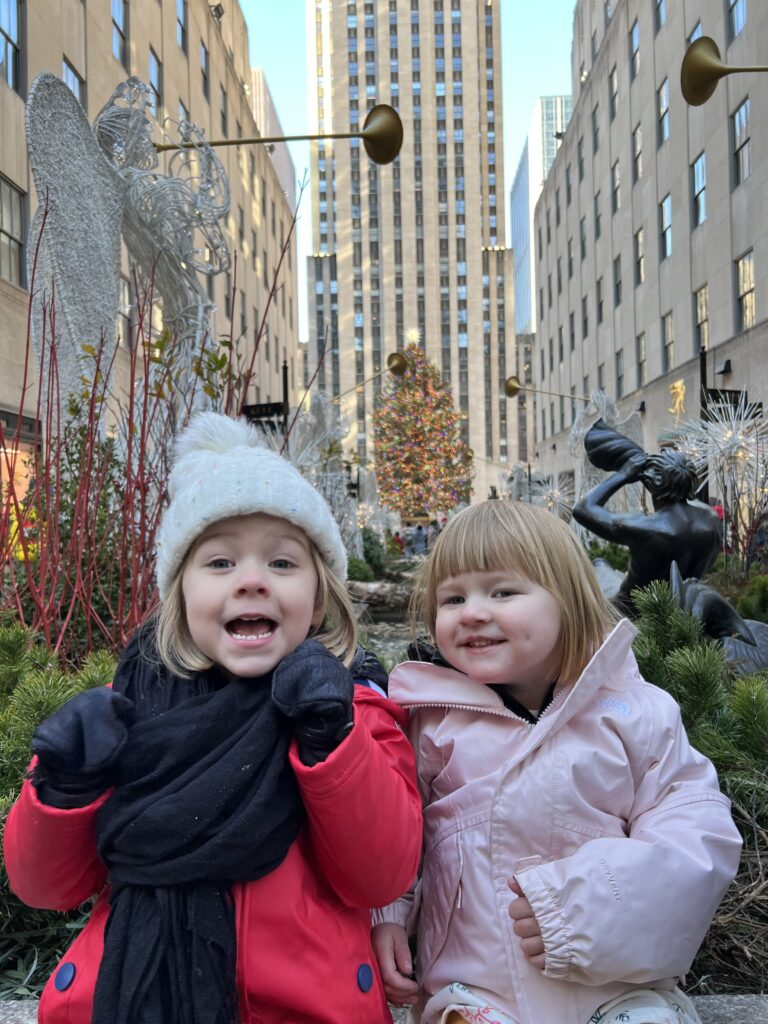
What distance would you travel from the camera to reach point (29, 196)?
15148mm

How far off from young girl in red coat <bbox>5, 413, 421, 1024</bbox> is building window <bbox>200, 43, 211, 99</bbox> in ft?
104

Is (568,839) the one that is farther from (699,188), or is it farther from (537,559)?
(699,188)

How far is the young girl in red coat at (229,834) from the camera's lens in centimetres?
137

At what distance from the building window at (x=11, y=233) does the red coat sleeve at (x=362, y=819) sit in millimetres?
15245

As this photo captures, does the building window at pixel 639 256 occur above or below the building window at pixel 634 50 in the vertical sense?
below

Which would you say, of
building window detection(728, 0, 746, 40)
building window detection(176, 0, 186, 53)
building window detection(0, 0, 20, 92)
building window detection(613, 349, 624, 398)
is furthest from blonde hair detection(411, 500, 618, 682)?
building window detection(613, 349, 624, 398)

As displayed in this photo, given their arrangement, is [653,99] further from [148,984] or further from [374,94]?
[374,94]

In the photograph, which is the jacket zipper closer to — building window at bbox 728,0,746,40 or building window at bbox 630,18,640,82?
building window at bbox 728,0,746,40

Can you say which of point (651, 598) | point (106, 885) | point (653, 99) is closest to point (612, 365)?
point (653, 99)

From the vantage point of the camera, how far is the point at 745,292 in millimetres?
20891

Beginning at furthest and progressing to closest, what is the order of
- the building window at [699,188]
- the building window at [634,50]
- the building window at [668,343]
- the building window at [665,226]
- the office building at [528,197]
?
the office building at [528,197] → the building window at [634,50] → the building window at [668,343] → the building window at [665,226] → the building window at [699,188]

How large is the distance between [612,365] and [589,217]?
7448 millimetres

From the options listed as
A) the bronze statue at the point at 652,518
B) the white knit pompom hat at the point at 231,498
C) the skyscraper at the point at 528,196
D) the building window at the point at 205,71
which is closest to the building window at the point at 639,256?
the building window at the point at 205,71

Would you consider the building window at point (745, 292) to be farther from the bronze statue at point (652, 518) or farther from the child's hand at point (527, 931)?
the child's hand at point (527, 931)
